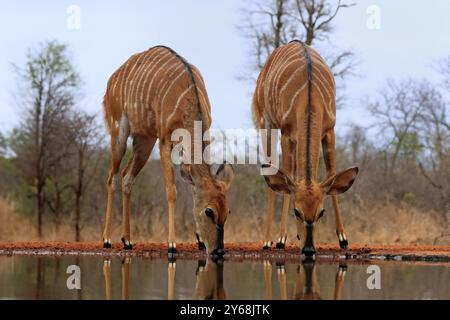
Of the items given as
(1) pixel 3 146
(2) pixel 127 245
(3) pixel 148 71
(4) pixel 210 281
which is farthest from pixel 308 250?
(1) pixel 3 146

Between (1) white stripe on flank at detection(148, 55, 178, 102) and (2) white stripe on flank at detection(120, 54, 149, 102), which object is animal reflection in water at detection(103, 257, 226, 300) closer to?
(1) white stripe on flank at detection(148, 55, 178, 102)

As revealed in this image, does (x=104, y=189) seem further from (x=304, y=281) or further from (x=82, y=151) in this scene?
(x=304, y=281)

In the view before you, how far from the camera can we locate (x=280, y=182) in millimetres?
13250

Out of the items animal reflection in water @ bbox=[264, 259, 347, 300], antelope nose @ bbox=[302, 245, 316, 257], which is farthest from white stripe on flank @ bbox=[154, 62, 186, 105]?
antelope nose @ bbox=[302, 245, 316, 257]

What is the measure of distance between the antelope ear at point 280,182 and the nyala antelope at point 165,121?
0.57m

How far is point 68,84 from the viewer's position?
33094 mm

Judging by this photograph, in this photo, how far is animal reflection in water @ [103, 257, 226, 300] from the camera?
8812mm

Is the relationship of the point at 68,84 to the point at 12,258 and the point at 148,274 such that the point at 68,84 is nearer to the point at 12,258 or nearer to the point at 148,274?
the point at 12,258

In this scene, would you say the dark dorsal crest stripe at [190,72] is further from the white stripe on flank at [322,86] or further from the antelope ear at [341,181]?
the antelope ear at [341,181]

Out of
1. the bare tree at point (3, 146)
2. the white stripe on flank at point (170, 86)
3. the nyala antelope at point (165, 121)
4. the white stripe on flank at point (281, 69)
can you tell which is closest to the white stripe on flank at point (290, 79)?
the white stripe on flank at point (281, 69)

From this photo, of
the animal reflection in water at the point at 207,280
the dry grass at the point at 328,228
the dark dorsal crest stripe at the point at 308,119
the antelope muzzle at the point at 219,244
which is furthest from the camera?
the dry grass at the point at 328,228

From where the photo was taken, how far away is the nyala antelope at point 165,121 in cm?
1300

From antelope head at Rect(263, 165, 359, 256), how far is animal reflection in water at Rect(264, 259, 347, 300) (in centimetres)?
42

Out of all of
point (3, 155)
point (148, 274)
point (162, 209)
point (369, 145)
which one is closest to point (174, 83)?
point (148, 274)
